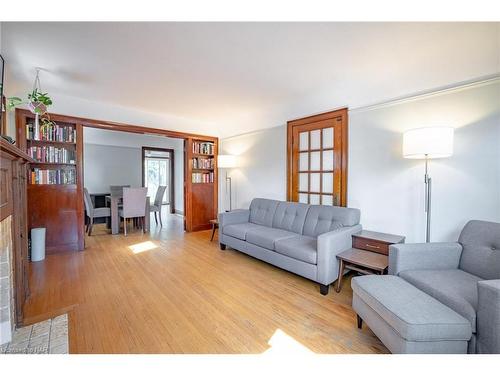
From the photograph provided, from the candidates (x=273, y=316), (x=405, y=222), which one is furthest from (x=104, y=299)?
(x=405, y=222)

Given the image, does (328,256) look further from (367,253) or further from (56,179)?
(56,179)

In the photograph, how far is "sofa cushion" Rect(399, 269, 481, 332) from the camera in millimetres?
1325

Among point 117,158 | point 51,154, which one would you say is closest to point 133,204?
point 51,154

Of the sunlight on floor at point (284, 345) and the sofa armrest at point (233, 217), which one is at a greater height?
the sofa armrest at point (233, 217)

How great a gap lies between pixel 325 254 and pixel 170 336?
1.51 meters

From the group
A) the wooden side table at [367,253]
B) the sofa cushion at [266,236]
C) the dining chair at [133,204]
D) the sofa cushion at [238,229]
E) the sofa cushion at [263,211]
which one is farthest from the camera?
the dining chair at [133,204]

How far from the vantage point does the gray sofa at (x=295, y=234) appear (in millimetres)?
2311

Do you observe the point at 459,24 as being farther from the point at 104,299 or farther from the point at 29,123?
the point at 29,123

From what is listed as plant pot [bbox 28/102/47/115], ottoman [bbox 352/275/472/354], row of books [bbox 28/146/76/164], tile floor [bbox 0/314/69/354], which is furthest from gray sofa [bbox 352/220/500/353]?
row of books [bbox 28/146/76/164]

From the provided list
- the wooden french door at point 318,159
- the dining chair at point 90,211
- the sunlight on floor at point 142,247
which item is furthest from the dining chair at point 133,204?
the wooden french door at point 318,159

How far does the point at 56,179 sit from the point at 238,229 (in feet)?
9.48

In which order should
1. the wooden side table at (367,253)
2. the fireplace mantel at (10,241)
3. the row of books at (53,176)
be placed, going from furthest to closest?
the row of books at (53,176) → the wooden side table at (367,253) → the fireplace mantel at (10,241)

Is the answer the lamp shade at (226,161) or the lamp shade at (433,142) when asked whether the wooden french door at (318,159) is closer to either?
the lamp shade at (433,142)

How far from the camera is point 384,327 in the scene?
4.62 feet
